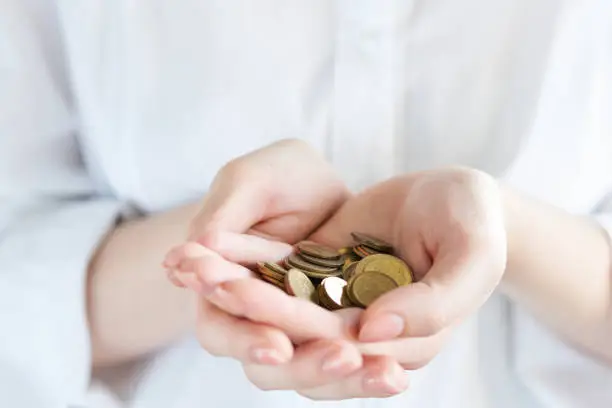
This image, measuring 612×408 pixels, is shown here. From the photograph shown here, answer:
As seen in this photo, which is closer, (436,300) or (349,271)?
(436,300)

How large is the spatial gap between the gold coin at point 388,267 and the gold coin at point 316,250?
4 cm

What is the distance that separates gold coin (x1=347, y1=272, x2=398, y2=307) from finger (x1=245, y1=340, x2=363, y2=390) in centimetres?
9

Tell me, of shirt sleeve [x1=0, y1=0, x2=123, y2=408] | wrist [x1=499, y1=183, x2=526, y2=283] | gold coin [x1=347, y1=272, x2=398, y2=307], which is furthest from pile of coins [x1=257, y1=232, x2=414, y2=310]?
shirt sleeve [x1=0, y1=0, x2=123, y2=408]

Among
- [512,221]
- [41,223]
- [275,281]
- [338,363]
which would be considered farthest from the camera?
[41,223]

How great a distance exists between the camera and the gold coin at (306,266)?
60 centimetres

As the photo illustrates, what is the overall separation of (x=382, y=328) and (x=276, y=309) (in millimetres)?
65

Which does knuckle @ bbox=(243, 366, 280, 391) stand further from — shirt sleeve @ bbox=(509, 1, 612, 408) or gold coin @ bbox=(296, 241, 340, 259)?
shirt sleeve @ bbox=(509, 1, 612, 408)

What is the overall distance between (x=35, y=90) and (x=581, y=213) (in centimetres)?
56

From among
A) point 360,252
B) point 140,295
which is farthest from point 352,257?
point 140,295

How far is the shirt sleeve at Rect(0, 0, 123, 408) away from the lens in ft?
2.37

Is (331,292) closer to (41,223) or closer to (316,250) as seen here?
(316,250)

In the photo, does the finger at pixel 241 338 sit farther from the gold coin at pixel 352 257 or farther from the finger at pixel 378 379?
the gold coin at pixel 352 257

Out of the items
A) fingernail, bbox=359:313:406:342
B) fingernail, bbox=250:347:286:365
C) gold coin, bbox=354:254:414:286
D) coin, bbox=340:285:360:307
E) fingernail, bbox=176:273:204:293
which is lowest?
coin, bbox=340:285:360:307

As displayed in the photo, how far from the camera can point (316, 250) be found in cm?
64
